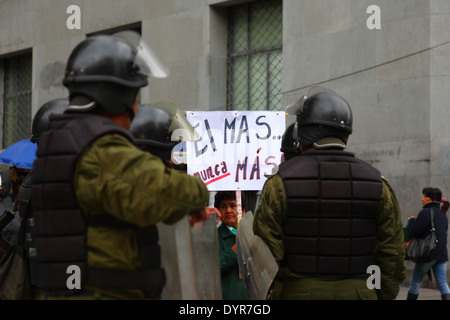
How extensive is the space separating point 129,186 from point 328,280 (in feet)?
6.39

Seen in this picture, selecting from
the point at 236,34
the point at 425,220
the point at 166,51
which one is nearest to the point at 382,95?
the point at 425,220

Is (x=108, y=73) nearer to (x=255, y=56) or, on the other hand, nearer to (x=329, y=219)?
(x=329, y=219)

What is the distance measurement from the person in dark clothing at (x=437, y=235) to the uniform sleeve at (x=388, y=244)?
561 centimetres

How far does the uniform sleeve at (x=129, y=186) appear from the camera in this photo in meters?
3.32

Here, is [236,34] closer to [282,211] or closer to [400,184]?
[400,184]

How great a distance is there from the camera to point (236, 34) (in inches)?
632

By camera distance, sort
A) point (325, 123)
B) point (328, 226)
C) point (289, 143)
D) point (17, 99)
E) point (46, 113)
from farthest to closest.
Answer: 1. point (17, 99)
2. point (289, 143)
3. point (46, 113)
4. point (325, 123)
5. point (328, 226)

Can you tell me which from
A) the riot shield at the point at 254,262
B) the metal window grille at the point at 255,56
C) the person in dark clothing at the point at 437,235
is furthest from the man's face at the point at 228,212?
the metal window grille at the point at 255,56

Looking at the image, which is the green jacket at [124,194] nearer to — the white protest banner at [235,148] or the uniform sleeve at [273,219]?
the uniform sleeve at [273,219]

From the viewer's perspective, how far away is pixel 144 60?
145 inches

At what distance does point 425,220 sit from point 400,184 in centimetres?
196

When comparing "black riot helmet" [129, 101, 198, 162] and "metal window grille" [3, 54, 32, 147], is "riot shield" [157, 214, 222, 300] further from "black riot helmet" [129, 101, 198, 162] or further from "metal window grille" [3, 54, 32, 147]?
"metal window grille" [3, 54, 32, 147]

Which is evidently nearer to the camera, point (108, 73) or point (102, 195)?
point (102, 195)

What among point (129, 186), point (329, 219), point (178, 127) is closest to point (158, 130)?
point (178, 127)
